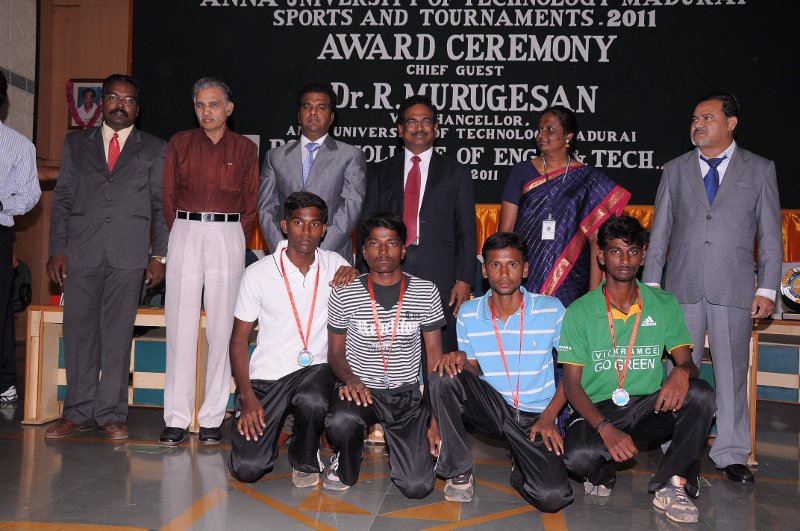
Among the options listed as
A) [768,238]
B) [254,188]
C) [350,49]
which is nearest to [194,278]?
[254,188]

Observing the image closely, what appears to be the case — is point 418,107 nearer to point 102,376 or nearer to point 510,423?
point 510,423

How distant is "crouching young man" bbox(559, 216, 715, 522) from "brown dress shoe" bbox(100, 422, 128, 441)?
2226 millimetres

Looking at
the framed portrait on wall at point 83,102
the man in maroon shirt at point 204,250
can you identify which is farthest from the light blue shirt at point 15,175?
the framed portrait on wall at point 83,102

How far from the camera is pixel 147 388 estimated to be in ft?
14.3

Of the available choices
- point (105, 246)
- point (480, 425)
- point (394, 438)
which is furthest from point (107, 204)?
point (480, 425)

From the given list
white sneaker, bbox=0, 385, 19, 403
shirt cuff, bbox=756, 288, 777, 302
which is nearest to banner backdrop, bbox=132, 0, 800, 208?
white sneaker, bbox=0, 385, 19, 403

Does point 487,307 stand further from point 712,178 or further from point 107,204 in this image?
point 107,204

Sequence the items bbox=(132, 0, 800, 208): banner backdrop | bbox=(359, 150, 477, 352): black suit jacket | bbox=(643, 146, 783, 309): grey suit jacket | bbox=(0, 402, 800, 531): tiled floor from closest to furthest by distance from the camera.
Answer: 1. bbox=(0, 402, 800, 531): tiled floor
2. bbox=(643, 146, 783, 309): grey suit jacket
3. bbox=(359, 150, 477, 352): black suit jacket
4. bbox=(132, 0, 800, 208): banner backdrop

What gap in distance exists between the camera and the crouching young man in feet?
9.25

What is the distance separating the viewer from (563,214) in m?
3.56

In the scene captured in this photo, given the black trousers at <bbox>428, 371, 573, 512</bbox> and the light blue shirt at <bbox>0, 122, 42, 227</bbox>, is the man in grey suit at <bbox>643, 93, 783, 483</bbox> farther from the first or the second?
the light blue shirt at <bbox>0, 122, 42, 227</bbox>

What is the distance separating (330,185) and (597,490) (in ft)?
6.03

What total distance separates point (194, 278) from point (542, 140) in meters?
1.81

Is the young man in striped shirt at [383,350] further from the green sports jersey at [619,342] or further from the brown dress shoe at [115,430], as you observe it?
the brown dress shoe at [115,430]
